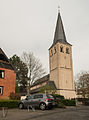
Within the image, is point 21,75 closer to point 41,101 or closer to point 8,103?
point 8,103

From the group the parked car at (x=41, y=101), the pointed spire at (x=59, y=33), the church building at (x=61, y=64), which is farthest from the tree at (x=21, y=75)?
the parked car at (x=41, y=101)

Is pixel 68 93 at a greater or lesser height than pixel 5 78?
lesser

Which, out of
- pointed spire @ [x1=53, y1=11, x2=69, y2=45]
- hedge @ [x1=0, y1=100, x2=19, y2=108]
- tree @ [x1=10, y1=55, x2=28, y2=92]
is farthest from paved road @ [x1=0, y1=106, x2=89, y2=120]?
pointed spire @ [x1=53, y1=11, x2=69, y2=45]

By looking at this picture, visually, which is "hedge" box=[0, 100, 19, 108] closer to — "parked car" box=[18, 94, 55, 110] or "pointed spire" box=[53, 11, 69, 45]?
"parked car" box=[18, 94, 55, 110]

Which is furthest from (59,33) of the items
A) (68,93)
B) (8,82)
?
(8,82)

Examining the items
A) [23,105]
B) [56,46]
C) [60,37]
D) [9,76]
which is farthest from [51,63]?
[23,105]

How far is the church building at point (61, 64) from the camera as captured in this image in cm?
4591

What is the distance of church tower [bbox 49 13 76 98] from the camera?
1807 inches

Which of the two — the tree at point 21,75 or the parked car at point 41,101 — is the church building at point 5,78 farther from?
the tree at point 21,75

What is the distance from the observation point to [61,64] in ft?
158

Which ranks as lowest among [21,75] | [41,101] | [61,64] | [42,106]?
[42,106]

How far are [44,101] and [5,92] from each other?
1098 centimetres

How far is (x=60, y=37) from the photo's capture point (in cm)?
5266

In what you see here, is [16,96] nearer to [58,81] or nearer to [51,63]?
[58,81]
